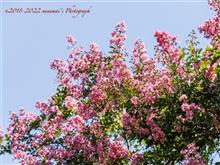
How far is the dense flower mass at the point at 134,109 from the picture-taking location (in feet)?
26.1

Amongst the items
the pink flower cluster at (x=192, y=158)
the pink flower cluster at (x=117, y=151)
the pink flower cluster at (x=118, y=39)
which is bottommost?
the pink flower cluster at (x=192, y=158)

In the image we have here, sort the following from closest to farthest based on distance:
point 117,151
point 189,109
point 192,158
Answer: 1. point 192,158
2. point 189,109
3. point 117,151

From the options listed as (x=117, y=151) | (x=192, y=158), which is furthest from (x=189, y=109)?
(x=117, y=151)

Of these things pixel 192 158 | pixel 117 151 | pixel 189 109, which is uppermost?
pixel 117 151

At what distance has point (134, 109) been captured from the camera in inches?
331

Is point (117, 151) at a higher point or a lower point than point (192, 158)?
higher

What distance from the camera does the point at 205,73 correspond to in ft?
26.1

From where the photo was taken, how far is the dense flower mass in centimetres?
797

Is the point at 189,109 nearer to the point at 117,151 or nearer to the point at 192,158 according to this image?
the point at 192,158

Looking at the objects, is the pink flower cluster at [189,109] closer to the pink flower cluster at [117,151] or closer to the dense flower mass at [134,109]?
the dense flower mass at [134,109]

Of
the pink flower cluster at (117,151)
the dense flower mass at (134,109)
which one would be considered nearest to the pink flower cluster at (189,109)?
the dense flower mass at (134,109)

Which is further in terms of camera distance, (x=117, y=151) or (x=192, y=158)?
(x=117, y=151)

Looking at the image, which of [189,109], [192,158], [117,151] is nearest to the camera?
[192,158]

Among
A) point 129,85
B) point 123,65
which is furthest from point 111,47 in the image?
point 129,85
